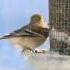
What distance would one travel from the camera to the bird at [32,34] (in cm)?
170

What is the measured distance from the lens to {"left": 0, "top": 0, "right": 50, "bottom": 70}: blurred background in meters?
1.75

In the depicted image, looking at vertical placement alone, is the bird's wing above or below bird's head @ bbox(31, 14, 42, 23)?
below

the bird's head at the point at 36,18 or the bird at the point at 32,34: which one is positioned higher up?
the bird's head at the point at 36,18

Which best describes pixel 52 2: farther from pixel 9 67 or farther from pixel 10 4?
pixel 9 67

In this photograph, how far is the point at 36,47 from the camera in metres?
1.76

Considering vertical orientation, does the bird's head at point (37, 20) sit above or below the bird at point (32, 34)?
above

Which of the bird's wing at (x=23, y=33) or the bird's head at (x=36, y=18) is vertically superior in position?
the bird's head at (x=36, y=18)

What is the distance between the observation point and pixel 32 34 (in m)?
1.71

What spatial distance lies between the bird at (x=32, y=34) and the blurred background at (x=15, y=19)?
3cm

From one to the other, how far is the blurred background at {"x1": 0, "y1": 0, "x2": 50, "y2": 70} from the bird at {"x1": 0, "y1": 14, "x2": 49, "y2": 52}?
0.08 feet

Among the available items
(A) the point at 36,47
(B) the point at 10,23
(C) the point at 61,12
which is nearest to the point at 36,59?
(A) the point at 36,47

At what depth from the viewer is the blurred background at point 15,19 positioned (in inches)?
68.8

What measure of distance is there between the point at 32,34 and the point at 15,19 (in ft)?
0.33

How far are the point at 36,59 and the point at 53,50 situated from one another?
0.17 metres
